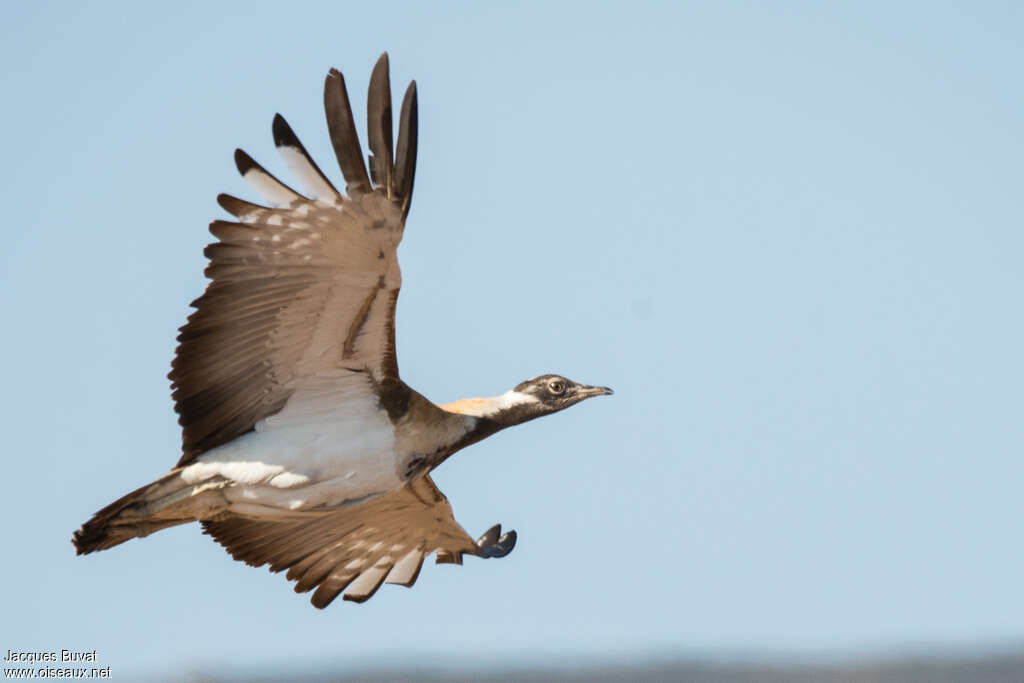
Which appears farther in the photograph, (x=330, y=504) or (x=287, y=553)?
(x=287, y=553)

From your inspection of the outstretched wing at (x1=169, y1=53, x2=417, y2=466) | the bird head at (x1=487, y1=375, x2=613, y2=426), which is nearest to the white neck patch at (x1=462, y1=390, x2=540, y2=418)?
the bird head at (x1=487, y1=375, x2=613, y2=426)

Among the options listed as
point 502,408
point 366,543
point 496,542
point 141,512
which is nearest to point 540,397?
point 502,408

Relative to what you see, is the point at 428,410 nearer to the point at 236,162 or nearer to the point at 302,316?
the point at 302,316

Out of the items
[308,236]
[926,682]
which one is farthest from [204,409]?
[926,682]

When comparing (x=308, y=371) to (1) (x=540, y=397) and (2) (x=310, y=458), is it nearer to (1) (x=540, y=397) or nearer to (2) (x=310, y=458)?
(2) (x=310, y=458)

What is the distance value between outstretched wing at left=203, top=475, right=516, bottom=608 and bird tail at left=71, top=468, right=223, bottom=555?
63.5 inches

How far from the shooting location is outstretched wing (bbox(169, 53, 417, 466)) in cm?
1179

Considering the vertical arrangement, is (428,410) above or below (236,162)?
below

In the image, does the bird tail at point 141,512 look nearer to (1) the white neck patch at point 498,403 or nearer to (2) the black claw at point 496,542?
(1) the white neck patch at point 498,403

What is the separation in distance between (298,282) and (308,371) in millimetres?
855

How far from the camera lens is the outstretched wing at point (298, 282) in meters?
11.8

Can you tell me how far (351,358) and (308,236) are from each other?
1.10 meters

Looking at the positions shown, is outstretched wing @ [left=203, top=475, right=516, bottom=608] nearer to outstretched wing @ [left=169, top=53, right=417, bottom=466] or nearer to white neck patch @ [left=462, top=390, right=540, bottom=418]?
white neck patch @ [left=462, top=390, right=540, bottom=418]

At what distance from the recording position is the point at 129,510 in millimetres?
12344
